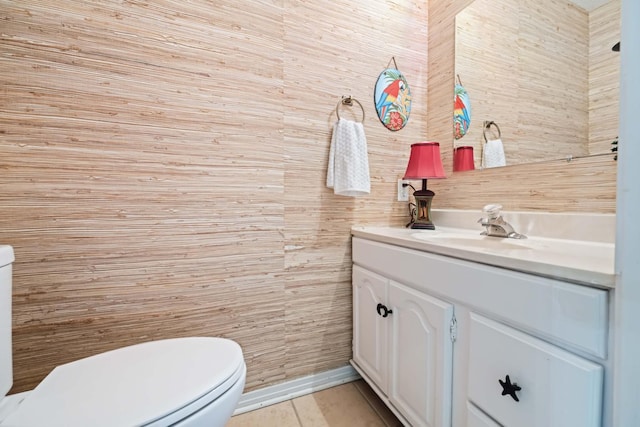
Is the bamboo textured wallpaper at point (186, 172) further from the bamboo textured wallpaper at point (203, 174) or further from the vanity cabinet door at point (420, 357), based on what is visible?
the vanity cabinet door at point (420, 357)

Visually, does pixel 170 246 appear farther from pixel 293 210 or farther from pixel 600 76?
pixel 600 76

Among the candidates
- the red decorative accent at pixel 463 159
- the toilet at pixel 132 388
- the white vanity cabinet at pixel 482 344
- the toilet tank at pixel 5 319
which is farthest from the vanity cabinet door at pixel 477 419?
the toilet tank at pixel 5 319

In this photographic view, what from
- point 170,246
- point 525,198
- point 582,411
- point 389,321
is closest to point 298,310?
point 389,321

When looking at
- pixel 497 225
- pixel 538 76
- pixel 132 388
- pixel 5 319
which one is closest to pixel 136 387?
pixel 132 388

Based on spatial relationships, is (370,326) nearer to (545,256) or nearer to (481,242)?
(481,242)

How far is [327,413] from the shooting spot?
1157mm

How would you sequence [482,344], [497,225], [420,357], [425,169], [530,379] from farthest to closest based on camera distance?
[425,169] < [497,225] < [420,357] < [482,344] < [530,379]

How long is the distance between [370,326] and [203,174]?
99 centimetres

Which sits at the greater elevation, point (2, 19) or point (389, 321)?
point (2, 19)

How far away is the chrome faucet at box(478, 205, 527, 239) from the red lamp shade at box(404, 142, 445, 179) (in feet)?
1.01

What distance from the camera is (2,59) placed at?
0.86 meters

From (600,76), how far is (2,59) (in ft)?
6.48

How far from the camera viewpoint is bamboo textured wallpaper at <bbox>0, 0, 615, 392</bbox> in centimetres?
90

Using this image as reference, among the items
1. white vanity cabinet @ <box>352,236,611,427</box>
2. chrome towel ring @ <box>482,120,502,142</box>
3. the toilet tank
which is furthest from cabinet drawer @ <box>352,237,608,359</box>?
the toilet tank
